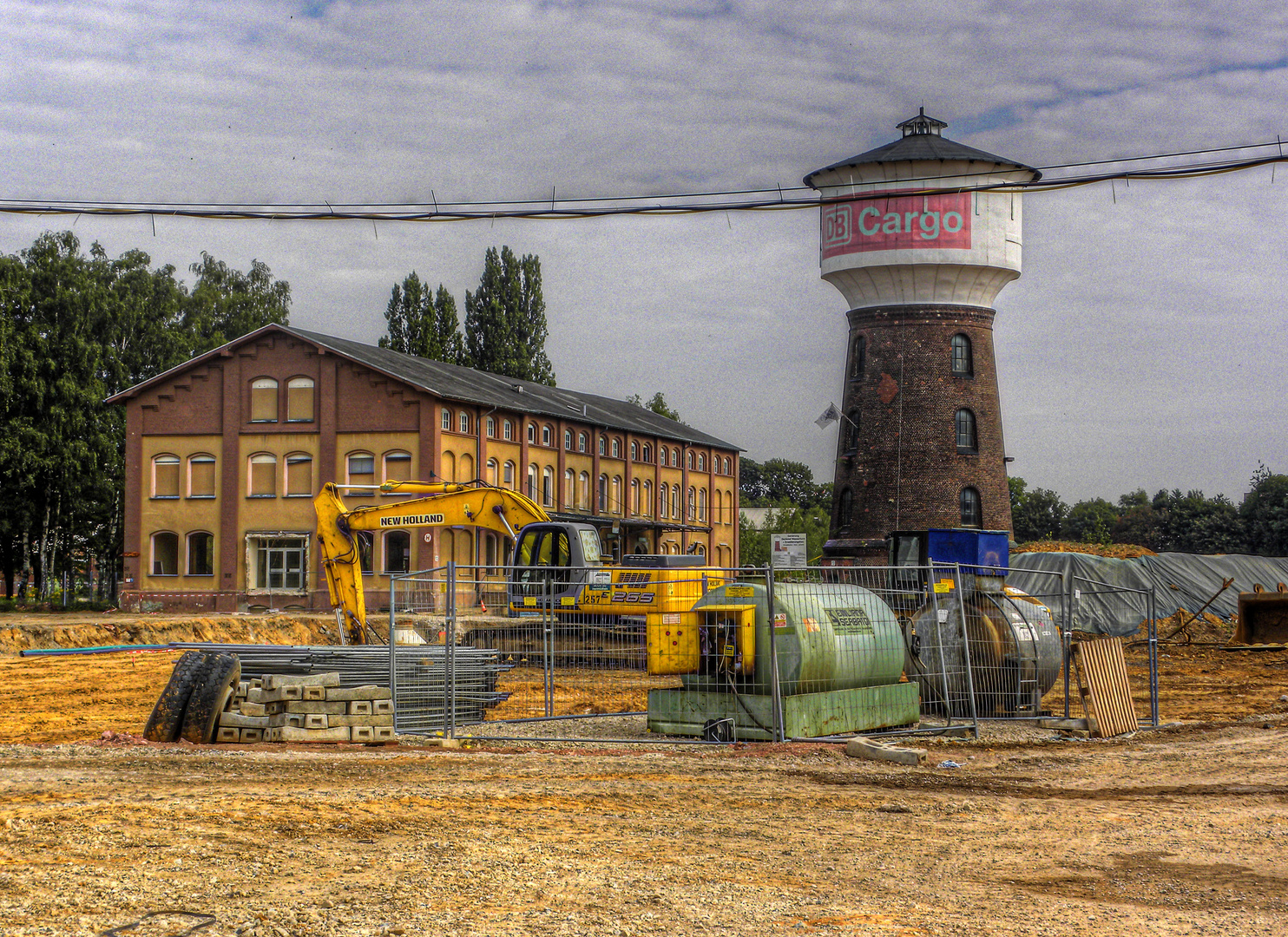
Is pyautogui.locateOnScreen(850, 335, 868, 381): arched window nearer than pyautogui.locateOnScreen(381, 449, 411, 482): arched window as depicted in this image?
Yes

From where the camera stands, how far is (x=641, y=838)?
30.3ft

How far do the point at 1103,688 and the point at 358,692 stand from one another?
892 cm

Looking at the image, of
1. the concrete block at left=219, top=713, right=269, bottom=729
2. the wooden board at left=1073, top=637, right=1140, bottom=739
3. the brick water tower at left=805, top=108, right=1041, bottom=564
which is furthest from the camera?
the brick water tower at left=805, top=108, right=1041, bottom=564

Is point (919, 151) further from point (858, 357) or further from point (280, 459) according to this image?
point (280, 459)

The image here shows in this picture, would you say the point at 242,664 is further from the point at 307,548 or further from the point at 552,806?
the point at 307,548

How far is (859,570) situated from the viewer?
15.4m

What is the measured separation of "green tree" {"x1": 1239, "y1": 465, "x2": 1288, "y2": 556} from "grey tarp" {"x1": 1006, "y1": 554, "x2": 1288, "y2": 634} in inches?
1508

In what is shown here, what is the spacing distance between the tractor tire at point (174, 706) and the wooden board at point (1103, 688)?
10.4 meters

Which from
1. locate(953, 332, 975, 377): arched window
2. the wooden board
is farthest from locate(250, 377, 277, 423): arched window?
the wooden board

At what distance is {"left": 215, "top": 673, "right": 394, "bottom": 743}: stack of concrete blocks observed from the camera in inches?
584

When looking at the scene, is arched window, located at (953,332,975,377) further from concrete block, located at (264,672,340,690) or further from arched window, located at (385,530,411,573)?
concrete block, located at (264,672,340,690)

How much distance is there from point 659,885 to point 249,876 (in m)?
2.38

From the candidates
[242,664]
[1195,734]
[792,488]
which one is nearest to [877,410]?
[1195,734]

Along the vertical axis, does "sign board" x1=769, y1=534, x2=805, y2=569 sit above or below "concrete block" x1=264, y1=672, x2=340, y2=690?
above
